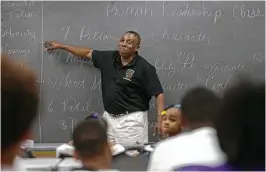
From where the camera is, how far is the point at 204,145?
59.7 inches

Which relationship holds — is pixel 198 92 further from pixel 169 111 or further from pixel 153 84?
pixel 153 84

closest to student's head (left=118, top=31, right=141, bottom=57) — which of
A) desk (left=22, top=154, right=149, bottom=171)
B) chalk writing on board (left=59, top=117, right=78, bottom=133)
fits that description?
chalk writing on board (left=59, top=117, right=78, bottom=133)

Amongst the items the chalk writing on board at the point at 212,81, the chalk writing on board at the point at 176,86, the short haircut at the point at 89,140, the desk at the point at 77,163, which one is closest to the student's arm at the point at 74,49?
the chalk writing on board at the point at 176,86

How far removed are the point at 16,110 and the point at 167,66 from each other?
9.66 feet

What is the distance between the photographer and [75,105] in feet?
12.6

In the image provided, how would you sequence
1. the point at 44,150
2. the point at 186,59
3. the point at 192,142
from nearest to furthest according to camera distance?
the point at 192,142, the point at 44,150, the point at 186,59

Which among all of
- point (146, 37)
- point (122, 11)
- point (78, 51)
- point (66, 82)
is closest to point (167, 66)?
point (146, 37)

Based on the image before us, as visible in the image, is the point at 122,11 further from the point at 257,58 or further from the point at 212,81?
the point at 257,58

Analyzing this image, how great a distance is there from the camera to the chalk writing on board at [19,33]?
149 inches

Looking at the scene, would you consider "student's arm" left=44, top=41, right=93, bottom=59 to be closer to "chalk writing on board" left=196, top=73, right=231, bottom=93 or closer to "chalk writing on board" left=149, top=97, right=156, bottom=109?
"chalk writing on board" left=149, top=97, right=156, bottom=109

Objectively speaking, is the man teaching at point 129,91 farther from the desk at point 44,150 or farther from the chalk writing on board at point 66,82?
the desk at point 44,150

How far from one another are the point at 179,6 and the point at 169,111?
1386 mm

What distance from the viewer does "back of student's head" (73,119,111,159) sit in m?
1.58

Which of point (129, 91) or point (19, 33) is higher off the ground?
point (19, 33)
